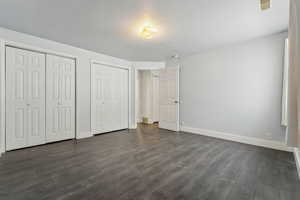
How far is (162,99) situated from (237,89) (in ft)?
7.94

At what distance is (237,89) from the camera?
3945mm

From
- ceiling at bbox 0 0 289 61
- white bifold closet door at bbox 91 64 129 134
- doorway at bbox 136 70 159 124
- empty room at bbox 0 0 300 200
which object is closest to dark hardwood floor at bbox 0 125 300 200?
empty room at bbox 0 0 300 200

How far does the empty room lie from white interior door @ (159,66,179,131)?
0.04m

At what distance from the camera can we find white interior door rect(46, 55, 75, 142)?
3.64 meters

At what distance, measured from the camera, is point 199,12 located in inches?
97.0

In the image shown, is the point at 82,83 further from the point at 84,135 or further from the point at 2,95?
the point at 2,95

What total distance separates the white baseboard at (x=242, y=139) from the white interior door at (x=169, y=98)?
1.62 feet

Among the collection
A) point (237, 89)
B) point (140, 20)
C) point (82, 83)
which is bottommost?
point (237, 89)

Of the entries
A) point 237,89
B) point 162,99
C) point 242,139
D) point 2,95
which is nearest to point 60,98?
point 2,95

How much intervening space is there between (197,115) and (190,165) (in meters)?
2.41

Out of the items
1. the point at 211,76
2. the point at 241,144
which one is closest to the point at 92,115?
the point at 211,76

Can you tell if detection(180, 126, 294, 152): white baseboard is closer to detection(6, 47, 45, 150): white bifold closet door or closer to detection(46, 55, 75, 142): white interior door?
detection(46, 55, 75, 142): white interior door

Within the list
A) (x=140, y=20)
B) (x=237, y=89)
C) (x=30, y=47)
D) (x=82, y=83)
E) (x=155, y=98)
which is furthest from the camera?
(x=155, y=98)

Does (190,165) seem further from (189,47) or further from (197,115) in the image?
(189,47)
